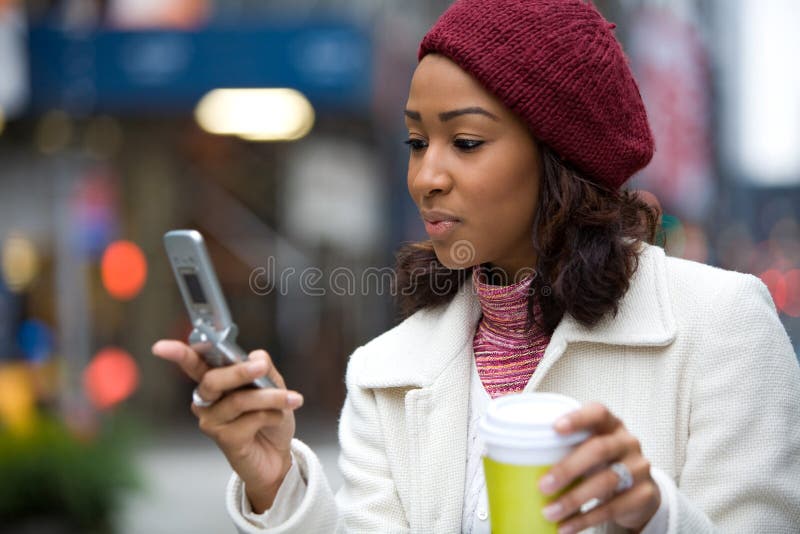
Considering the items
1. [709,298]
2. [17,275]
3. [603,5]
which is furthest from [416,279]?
[603,5]

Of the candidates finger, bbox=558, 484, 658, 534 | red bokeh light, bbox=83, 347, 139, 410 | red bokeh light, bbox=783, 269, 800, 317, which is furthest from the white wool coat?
red bokeh light, bbox=783, 269, 800, 317

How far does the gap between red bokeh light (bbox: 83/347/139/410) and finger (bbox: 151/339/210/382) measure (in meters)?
8.25

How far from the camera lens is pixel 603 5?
13906 mm

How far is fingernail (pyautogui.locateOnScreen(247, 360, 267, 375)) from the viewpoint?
1.81 metres

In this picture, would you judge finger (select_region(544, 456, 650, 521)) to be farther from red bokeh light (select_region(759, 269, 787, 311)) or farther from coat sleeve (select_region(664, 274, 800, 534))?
red bokeh light (select_region(759, 269, 787, 311))

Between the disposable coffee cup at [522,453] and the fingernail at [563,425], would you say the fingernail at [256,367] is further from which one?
the fingernail at [563,425]

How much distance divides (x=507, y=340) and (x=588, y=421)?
2.97 feet

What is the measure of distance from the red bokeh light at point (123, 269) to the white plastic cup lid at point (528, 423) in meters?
9.37

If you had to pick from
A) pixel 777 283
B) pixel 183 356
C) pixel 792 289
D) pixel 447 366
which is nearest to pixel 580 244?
pixel 447 366

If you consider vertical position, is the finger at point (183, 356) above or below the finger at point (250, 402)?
above

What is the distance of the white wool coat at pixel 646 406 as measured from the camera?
205 cm

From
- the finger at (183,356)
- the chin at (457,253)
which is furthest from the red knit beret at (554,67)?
the finger at (183,356)

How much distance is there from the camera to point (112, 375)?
10320mm

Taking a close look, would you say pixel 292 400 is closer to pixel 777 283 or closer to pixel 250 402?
pixel 250 402
